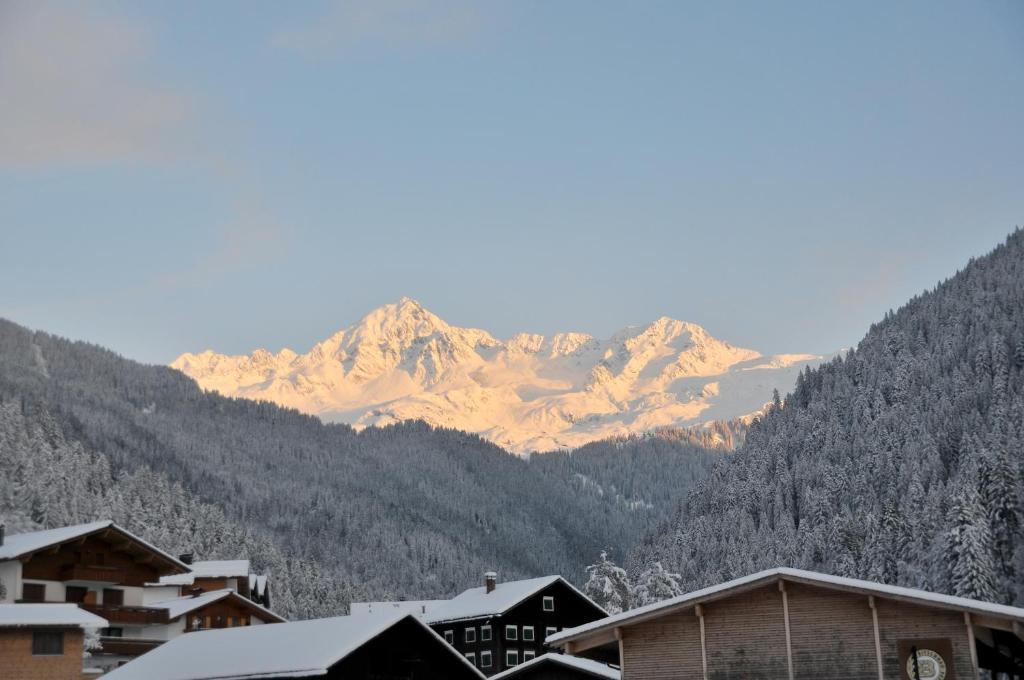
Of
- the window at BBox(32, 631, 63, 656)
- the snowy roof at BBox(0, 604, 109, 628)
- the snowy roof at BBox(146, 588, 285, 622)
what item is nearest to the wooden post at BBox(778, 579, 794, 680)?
the snowy roof at BBox(0, 604, 109, 628)

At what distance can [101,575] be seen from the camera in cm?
7362

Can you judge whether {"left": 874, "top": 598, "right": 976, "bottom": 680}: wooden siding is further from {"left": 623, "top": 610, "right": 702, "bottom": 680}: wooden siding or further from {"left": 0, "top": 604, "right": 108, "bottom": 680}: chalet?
{"left": 0, "top": 604, "right": 108, "bottom": 680}: chalet

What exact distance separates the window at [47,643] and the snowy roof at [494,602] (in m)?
37.5

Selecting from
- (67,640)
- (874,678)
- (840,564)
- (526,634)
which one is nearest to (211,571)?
(526,634)

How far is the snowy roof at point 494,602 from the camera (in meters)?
89.1

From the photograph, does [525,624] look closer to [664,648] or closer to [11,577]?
[11,577]

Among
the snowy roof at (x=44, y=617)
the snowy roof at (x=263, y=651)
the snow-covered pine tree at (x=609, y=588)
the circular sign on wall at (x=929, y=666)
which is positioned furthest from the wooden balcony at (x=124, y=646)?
the circular sign on wall at (x=929, y=666)

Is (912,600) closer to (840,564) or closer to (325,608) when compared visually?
(840,564)

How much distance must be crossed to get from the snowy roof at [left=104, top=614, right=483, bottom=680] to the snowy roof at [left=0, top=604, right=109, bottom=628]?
3.18 meters

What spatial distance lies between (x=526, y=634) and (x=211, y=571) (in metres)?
32.8

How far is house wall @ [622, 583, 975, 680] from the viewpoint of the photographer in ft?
113

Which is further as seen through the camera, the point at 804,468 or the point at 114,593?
the point at 804,468

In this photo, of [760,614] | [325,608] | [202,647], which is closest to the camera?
[760,614]

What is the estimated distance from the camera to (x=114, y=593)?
249 feet
